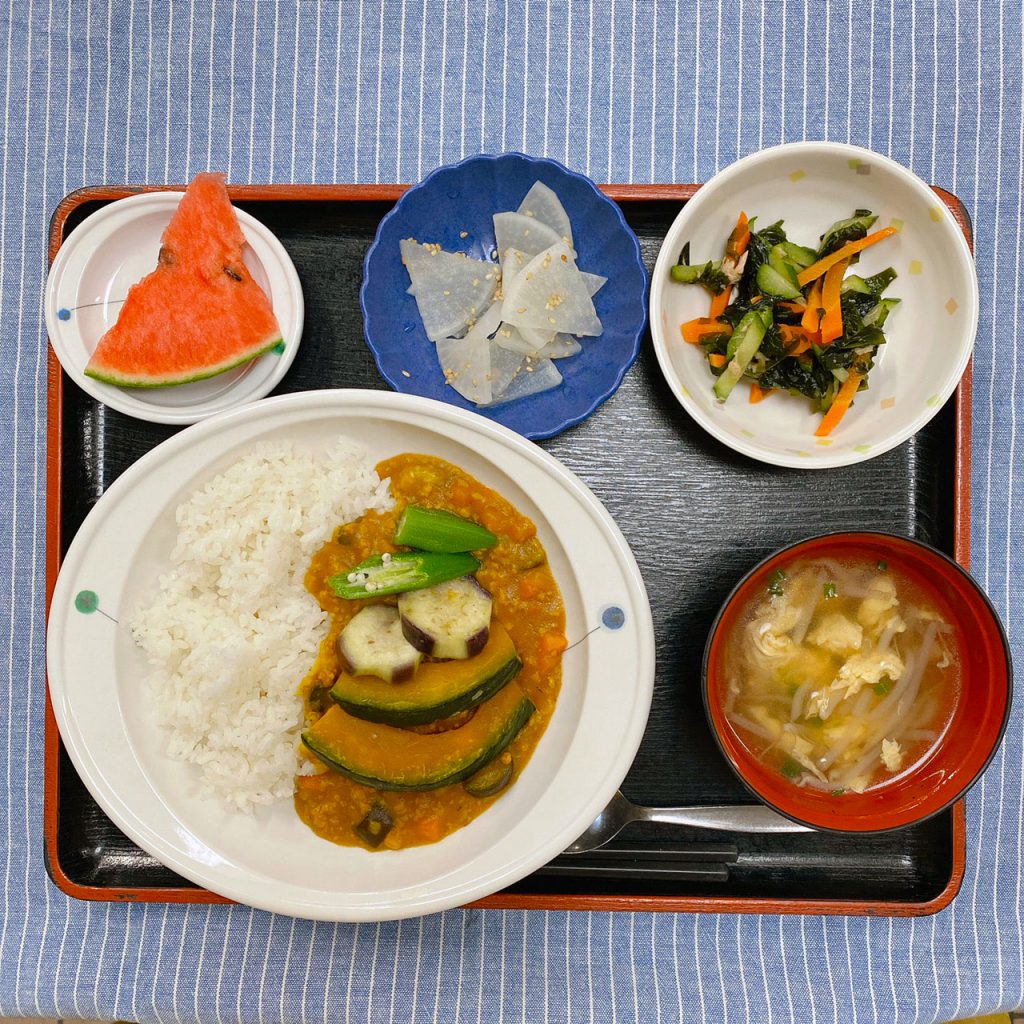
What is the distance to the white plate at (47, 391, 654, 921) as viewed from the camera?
1.84 m

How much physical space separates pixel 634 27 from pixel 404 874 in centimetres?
237

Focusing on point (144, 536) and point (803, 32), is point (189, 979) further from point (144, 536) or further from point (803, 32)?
point (803, 32)

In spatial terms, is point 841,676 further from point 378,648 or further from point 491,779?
point 378,648

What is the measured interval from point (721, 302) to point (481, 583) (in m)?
0.94

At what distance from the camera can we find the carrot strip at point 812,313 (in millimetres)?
1901

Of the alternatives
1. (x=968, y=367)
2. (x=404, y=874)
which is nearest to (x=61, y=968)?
(x=404, y=874)

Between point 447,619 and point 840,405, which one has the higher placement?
point 840,405

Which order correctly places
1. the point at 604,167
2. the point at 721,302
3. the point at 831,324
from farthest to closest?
the point at 604,167
the point at 721,302
the point at 831,324

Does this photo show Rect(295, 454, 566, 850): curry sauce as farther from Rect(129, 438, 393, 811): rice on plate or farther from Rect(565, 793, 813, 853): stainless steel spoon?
Rect(565, 793, 813, 853): stainless steel spoon

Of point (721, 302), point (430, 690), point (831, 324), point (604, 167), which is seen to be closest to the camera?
point (430, 690)

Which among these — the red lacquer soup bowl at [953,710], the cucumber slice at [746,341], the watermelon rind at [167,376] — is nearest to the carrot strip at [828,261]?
the cucumber slice at [746,341]

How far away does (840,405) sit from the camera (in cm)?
197

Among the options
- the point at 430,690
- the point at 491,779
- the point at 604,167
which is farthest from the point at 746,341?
the point at 491,779

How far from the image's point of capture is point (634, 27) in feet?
7.30
